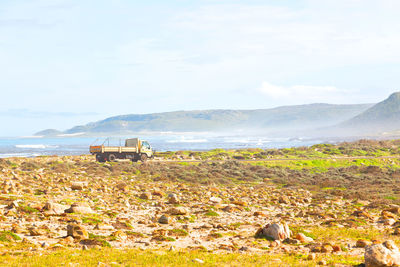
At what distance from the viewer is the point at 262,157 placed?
5862cm

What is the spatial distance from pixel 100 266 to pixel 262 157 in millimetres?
49478

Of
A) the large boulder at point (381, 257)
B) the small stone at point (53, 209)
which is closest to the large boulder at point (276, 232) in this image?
the large boulder at point (381, 257)

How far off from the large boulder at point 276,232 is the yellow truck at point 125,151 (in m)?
36.1

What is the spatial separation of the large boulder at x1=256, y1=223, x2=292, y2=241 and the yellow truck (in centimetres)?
3610

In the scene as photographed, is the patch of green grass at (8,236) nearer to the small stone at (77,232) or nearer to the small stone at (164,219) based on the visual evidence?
the small stone at (77,232)

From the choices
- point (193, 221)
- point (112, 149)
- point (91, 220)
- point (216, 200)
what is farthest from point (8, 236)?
point (112, 149)

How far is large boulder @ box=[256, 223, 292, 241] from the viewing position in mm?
14711

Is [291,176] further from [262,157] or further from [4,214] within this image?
[4,214]

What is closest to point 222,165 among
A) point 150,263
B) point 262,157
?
point 262,157

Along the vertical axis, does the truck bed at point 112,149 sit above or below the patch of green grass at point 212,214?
above

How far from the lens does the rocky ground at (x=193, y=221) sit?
523 inches

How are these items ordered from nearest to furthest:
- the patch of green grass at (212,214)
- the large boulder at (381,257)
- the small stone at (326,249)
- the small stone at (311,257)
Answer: the large boulder at (381,257)
the small stone at (311,257)
the small stone at (326,249)
the patch of green grass at (212,214)

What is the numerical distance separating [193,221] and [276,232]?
457cm

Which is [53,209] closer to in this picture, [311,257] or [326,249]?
[311,257]
